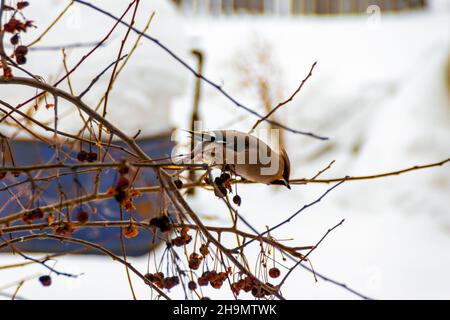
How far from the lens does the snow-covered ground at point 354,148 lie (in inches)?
57.4

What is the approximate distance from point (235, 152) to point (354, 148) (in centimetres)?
174

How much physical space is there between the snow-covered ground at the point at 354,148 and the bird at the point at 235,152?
1.45 ft

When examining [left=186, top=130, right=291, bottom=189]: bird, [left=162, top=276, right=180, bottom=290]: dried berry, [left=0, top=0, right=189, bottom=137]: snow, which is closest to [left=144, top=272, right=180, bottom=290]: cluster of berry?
[left=162, top=276, right=180, bottom=290]: dried berry

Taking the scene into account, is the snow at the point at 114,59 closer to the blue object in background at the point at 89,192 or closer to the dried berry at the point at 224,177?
the blue object in background at the point at 89,192

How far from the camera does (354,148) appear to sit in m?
2.23

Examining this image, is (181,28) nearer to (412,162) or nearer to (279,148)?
(412,162)

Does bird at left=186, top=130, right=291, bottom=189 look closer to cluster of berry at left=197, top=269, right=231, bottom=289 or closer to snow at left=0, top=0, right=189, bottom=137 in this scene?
cluster of berry at left=197, top=269, right=231, bottom=289

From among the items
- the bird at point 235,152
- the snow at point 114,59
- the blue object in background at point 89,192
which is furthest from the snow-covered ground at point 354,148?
the bird at point 235,152

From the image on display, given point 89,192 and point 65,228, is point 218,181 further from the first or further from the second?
point 89,192

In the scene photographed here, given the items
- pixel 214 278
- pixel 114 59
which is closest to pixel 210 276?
pixel 214 278
